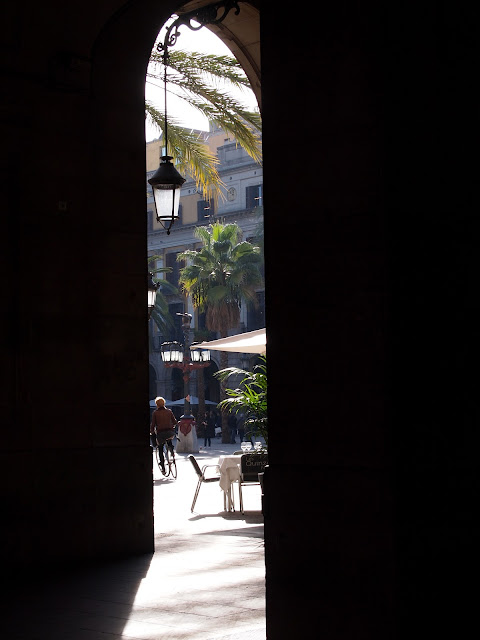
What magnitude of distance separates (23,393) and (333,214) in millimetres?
4088

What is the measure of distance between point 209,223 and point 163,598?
5245 centimetres

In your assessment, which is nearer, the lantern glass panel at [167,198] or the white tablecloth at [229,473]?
the lantern glass panel at [167,198]

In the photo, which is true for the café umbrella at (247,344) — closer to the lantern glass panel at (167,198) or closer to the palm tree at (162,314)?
the lantern glass panel at (167,198)

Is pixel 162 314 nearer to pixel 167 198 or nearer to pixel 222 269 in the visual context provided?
pixel 222 269

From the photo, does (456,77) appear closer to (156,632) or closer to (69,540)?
(156,632)

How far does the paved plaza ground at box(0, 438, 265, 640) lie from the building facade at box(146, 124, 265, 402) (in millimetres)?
41705

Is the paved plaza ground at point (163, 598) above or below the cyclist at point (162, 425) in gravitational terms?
below

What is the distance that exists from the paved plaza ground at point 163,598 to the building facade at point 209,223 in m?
41.7

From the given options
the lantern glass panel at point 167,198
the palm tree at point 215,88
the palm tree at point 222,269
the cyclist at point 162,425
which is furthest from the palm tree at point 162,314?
the lantern glass panel at point 167,198

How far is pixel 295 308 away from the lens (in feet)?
13.1

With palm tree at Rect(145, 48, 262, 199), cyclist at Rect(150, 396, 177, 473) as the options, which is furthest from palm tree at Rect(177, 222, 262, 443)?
palm tree at Rect(145, 48, 262, 199)

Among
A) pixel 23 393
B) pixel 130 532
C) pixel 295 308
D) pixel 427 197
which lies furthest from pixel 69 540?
pixel 427 197

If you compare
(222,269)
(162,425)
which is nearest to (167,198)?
(162,425)

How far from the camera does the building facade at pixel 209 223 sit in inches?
2120
